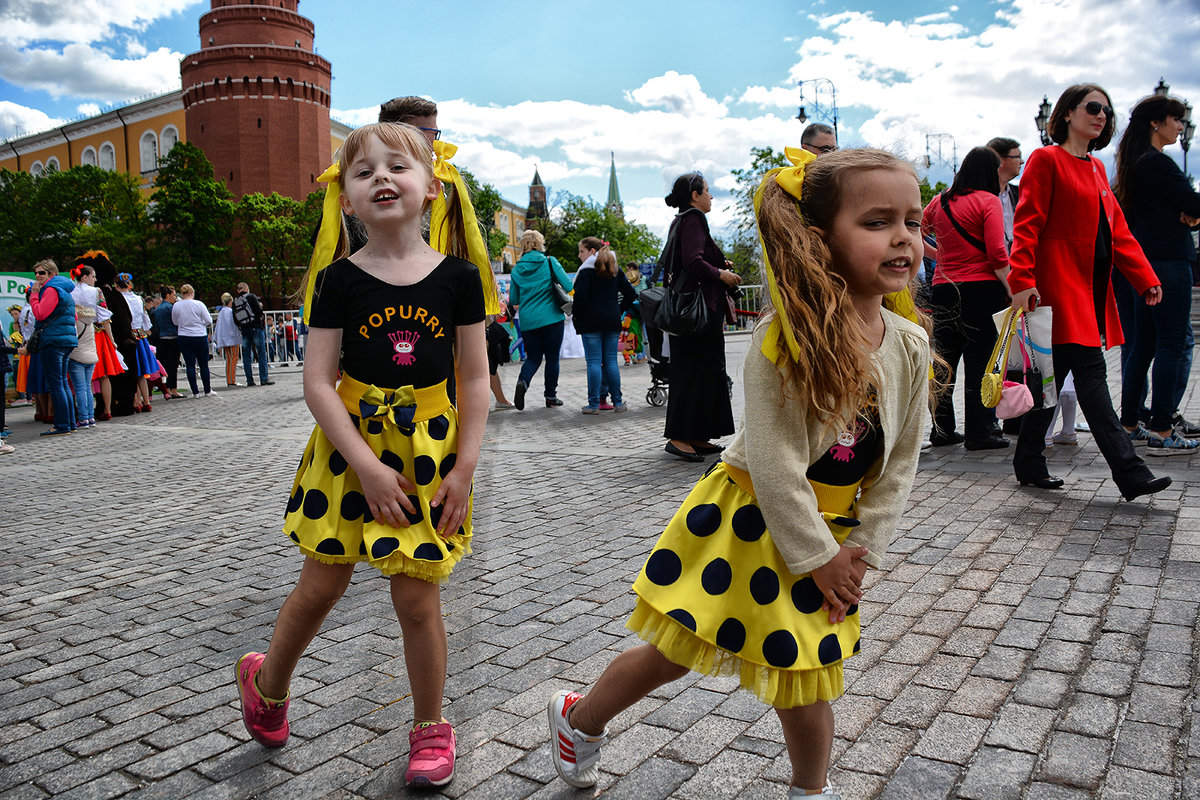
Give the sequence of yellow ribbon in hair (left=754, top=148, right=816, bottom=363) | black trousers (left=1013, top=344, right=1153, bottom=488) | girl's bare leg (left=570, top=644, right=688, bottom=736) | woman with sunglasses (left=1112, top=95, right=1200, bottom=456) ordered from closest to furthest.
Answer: yellow ribbon in hair (left=754, top=148, right=816, bottom=363) → girl's bare leg (left=570, top=644, right=688, bottom=736) → black trousers (left=1013, top=344, right=1153, bottom=488) → woman with sunglasses (left=1112, top=95, right=1200, bottom=456)

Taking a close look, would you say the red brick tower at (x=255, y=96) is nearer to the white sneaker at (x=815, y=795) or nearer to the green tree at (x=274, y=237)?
the green tree at (x=274, y=237)

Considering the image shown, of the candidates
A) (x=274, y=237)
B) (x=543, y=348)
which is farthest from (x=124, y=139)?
(x=543, y=348)

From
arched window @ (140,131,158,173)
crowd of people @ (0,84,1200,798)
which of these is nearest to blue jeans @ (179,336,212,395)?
crowd of people @ (0,84,1200,798)

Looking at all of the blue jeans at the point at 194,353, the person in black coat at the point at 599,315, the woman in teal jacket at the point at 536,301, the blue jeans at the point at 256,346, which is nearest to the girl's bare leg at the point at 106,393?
the blue jeans at the point at 194,353

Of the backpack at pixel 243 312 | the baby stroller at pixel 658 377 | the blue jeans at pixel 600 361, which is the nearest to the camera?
the blue jeans at pixel 600 361

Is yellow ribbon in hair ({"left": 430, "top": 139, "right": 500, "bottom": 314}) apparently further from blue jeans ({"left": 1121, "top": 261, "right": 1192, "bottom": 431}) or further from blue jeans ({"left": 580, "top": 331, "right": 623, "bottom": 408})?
blue jeans ({"left": 580, "top": 331, "right": 623, "bottom": 408})

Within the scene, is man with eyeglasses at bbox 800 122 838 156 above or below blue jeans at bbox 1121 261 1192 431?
→ above

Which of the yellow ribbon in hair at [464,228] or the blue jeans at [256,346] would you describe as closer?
the yellow ribbon in hair at [464,228]

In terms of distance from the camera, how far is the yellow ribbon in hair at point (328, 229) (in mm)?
2387

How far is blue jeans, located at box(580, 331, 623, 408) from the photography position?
9859mm

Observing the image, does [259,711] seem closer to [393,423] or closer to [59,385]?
[393,423]

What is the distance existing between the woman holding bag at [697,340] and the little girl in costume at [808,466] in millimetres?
4584

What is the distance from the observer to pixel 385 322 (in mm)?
2254

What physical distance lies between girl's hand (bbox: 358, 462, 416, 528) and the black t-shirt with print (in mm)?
241
